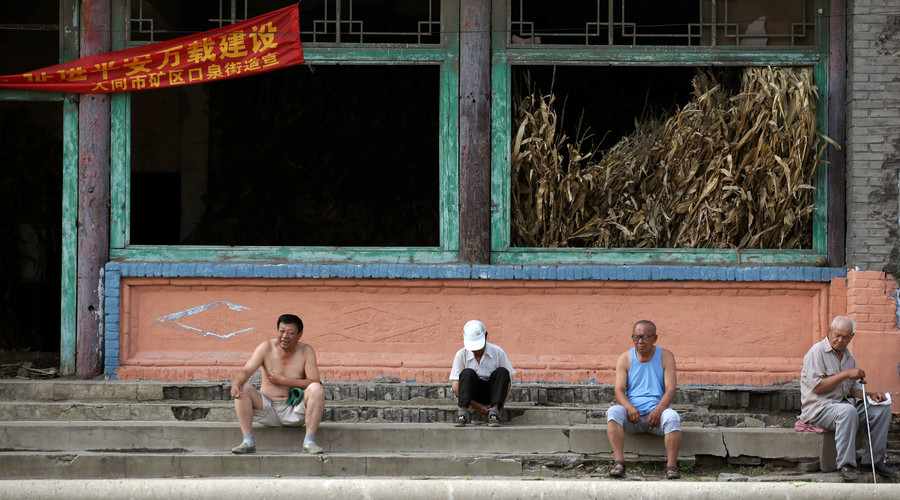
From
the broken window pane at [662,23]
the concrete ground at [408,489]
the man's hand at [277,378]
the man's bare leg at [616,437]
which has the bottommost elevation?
the concrete ground at [408,489]

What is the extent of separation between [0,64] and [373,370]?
21.8 feet

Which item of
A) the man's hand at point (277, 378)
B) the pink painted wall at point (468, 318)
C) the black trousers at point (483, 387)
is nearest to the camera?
the man's hand at point (277, 378)

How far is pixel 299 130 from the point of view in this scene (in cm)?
1085

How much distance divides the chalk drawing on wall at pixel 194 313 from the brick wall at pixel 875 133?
535 centimetres

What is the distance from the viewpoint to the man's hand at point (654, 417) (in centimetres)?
706

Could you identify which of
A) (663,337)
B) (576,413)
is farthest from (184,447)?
(663,337)

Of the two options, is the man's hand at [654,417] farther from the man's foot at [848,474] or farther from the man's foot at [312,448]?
the man's foot at [312,448]

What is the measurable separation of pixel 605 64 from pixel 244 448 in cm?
446

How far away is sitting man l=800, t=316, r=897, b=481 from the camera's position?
7.09 metres

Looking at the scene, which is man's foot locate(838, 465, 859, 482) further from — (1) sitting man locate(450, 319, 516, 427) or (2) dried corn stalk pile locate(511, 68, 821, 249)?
(1) sitting man locate(450, 319, 516, 427)

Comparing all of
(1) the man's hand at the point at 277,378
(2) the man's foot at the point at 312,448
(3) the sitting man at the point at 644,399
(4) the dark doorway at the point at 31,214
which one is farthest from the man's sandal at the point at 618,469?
(4) the dark doorway at the point at 31,214

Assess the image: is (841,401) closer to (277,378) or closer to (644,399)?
(644,399)

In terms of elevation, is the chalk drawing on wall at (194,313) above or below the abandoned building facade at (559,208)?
below

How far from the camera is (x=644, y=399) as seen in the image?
7.23 meters
